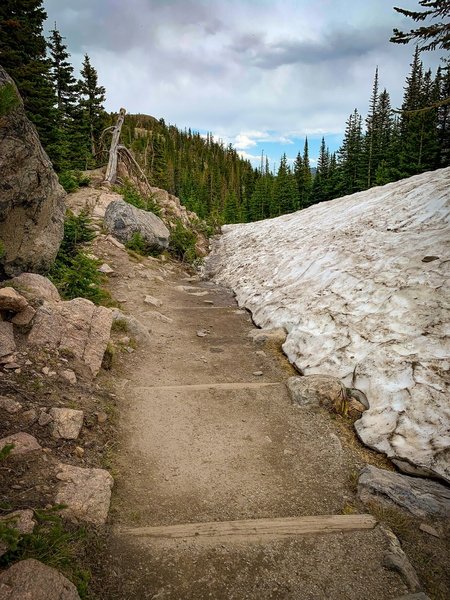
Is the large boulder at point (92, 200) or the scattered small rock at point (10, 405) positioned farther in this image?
the large boulder at point (92, 200)

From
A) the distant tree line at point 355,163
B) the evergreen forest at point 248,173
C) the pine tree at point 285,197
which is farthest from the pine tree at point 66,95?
the pine tree at point 285,197

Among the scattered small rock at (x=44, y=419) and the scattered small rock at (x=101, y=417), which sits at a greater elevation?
the scattered small rock at (x=44, y=419)

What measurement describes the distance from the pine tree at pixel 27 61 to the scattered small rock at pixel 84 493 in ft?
62.7

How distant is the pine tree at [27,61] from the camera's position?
58.5ft

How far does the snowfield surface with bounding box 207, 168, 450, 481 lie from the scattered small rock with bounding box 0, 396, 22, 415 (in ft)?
16.1

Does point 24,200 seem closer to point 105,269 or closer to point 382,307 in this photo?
point 105,269

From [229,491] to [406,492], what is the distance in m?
2.15

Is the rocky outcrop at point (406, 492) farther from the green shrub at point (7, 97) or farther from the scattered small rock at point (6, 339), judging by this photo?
the green shrub at point (7, 97)

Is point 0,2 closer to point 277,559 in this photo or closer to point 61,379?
point 61,379

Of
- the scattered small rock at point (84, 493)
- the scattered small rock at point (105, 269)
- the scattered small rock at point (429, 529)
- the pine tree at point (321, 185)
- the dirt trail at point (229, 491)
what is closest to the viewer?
the dirt trail at point (229, 491)

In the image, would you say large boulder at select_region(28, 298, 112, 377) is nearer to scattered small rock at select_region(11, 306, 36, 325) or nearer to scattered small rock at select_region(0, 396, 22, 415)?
scattered small rock at select_region(11, 306, 36, 325)

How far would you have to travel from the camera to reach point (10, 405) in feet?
13.9

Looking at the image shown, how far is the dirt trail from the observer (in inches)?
123

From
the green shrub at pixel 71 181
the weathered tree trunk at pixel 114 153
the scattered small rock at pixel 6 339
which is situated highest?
the weathered tree trunk at pixel 114 153
